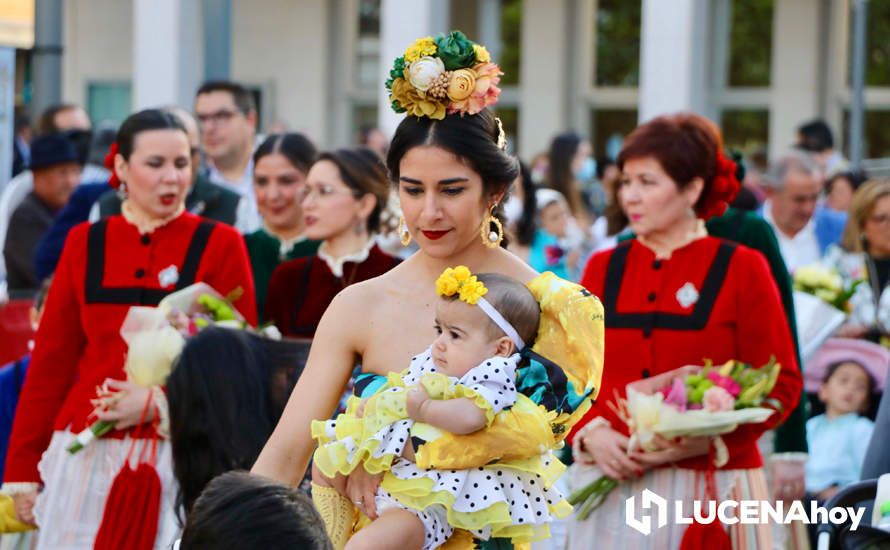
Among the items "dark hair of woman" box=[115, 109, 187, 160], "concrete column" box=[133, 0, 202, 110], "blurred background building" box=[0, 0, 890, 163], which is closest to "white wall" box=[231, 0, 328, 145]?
"blurred background building" box=[0, 0, 890, 163]

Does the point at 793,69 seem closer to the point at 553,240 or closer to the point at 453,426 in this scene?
the point at 553,240

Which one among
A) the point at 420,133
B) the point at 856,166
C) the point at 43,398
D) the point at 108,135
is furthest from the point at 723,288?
the point at 856,166

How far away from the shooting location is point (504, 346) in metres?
3.92

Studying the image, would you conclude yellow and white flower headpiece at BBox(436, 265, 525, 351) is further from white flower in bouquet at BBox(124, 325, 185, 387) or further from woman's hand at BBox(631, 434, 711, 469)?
white flower in bouquet at BBox(124, 325, 185, 387)

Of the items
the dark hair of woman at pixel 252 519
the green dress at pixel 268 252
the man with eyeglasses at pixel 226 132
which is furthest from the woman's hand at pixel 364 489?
the man with eyeglasses at pixel 226 132

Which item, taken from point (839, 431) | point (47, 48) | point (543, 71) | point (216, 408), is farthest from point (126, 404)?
point (543, 71)

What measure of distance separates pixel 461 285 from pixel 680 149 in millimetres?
2524

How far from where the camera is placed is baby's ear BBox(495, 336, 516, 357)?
3.91m

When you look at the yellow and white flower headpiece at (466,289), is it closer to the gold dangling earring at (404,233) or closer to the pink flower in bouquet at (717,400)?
the gold dangling earring at (404,233)

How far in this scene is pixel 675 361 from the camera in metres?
5.92

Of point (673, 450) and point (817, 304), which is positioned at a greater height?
point (817, 304)

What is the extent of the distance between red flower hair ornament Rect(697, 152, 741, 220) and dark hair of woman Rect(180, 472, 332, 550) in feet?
12.1

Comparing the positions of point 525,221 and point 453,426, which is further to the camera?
point 525,221

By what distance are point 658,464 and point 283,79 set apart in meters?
18.8
